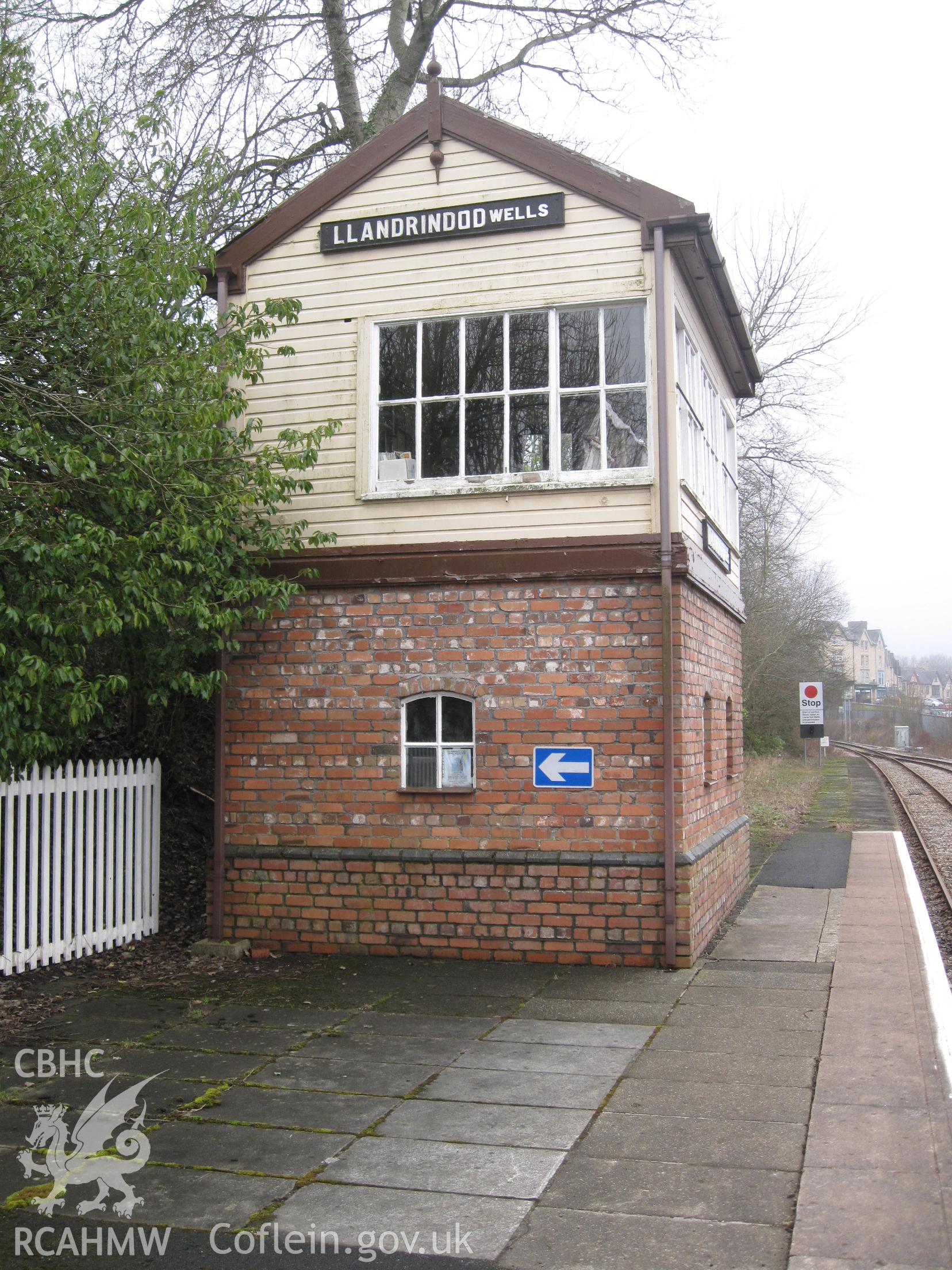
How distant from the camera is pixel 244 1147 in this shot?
4863 mm

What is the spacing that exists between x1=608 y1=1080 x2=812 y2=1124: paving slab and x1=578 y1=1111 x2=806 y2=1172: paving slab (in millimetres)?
75

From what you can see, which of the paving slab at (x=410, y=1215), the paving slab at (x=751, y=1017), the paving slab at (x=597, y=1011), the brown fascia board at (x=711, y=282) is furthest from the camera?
the brown fascia board at (x=711, y=282)

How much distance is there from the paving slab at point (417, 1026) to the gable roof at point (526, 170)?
5.74 meters

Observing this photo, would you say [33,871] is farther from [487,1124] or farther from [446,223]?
[446,223]

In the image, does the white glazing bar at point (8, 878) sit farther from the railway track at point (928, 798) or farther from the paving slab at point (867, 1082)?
the railway track at point (928, 798)

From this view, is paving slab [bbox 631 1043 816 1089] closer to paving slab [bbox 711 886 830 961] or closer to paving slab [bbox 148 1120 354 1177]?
paving slab [bbox 148 1120 354 1177]

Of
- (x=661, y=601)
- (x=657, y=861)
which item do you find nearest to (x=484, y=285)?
(x=661, y=601)

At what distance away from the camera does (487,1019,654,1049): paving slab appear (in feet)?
21.3

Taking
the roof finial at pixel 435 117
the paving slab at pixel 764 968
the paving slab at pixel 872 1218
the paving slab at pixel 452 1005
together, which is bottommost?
the paving slab at pixel 452 1005

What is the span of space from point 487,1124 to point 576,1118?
1.36 ft

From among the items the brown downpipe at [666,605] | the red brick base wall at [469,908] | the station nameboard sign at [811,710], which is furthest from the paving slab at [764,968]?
the station nameboard sign at [811,710]

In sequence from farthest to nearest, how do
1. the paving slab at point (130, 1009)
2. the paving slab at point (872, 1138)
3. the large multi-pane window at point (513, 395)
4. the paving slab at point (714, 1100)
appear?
1. the large multi-pane window at point (513, 395)
2. the paving slab at point (130, 1009)
3. the paving slab at point (714, 1100)
4. the paving slab at point (872, 1138)

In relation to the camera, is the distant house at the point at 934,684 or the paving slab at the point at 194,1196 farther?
the distant house at the point at 934,684

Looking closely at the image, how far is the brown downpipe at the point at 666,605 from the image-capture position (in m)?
8.27
